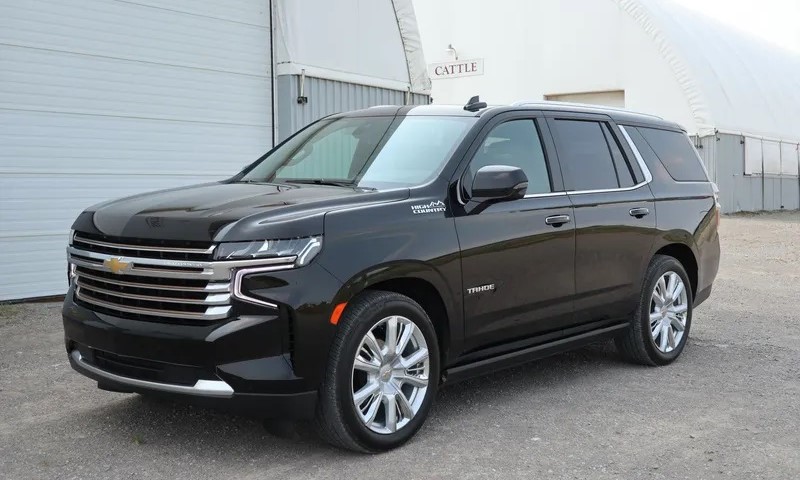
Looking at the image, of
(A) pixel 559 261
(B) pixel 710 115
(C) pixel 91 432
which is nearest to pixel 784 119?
(B) pixel 710 115

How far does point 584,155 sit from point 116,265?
338 centimetres

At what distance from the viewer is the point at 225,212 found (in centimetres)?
442

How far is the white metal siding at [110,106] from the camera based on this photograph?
32.0 ft

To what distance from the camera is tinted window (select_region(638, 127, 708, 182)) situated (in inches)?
280

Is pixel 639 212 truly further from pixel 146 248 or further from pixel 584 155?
pixel 146 248

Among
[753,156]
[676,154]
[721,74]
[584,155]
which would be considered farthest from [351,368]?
[753,156]

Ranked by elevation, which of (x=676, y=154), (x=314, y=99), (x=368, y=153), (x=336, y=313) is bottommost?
(x=336, y=313)

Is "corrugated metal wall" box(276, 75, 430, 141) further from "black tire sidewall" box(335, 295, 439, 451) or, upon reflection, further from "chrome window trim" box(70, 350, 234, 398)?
"chrome window trim" box(70, 350, 234, 398)

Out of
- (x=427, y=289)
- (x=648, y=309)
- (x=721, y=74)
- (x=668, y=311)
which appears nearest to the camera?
(x=427, y=289)

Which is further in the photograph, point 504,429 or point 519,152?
point 519,152

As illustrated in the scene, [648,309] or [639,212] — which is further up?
[639,212]

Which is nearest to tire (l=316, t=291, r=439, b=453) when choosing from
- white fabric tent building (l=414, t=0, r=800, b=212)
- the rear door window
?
the rear door window

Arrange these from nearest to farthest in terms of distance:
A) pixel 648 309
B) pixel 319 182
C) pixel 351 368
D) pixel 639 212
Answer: pixel 351 368 < pixel 319 182 < pixel 639 212 < pixel 648 309

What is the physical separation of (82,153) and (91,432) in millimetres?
6049
